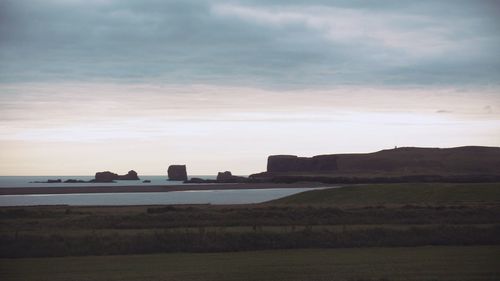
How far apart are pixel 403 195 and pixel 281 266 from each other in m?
40.3

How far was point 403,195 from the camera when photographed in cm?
6181

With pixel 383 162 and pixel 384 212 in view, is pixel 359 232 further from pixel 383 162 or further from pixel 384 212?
pixel 383 162

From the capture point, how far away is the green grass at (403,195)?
57.6 m

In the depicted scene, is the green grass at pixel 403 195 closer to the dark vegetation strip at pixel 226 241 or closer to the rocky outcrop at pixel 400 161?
the dark vegetation strip at pixel 226 241

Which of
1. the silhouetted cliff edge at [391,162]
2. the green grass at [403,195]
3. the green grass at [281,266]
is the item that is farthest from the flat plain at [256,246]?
the silhouetted cliff edge at [391,162]

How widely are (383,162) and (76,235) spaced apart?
523 feet

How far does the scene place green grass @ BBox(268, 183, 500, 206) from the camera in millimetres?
57594

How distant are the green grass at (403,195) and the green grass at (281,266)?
2949cm

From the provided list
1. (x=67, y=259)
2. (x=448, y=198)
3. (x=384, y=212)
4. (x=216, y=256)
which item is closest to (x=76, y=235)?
(x=67, y=259)

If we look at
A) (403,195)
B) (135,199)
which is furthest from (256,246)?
(135,199)

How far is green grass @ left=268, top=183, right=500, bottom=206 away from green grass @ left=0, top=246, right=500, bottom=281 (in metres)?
29.5

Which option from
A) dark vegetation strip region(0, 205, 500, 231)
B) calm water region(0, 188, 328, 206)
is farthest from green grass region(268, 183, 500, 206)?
dark vegetation strip region(0, 205, 500, 231)

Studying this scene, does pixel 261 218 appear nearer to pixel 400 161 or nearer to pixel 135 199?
pixel 135 199

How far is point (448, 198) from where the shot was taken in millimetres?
58906
